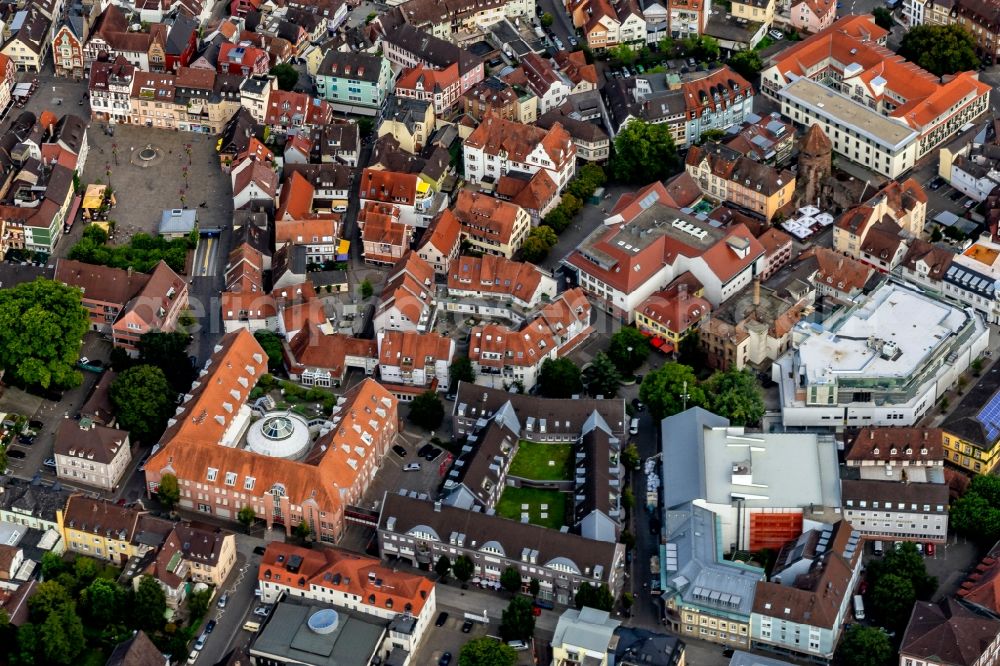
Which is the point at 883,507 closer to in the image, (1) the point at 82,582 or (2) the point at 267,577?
(2) the point at 267,577

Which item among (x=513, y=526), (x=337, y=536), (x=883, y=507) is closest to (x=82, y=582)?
(x=337, y=536)

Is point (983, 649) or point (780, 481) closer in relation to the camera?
point (983, 649)

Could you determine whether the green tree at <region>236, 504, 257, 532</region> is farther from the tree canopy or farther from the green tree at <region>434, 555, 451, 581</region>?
the tree canopy

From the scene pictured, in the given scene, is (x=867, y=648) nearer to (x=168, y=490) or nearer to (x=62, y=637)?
(x=168, y=490)

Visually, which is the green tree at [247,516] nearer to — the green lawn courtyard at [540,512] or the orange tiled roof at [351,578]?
the orange tiled roof at [351,578]

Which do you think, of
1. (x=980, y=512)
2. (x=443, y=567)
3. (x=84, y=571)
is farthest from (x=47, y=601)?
(x=980, y=512)

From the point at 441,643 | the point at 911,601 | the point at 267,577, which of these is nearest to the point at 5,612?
the point at 267,577

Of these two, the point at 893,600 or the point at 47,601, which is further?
the point at 893,600
